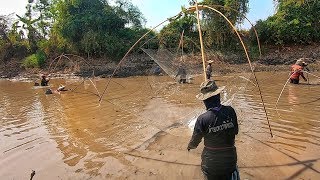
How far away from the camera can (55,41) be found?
83.7ft

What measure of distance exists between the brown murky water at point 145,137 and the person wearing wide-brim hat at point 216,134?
1.41 m

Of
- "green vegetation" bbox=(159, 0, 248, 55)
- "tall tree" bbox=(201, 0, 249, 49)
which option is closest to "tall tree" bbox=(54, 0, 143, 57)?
"green vegetation" bbox=(159, 0, 248, 55)

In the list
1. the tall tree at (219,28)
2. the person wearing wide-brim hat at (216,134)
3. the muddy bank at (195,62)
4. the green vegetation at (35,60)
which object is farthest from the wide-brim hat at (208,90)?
the green vegetation at (35,60)

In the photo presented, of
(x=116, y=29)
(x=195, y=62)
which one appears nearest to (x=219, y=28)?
(x=195, y=62)

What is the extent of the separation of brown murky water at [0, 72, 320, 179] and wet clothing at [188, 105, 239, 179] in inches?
55.9

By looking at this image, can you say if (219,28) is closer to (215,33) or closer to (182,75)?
(215,33)

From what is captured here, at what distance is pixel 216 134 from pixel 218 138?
0.05 m

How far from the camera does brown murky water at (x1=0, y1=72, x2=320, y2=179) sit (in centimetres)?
533

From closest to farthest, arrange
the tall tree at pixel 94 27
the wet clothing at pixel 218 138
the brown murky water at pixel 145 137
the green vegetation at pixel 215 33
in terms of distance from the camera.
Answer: the wet clothing at pixel 218 138 < the brown murky water at pixel 145 137 < the green vegetation at pixel 215 33 < the tall tree at pixel 94 27

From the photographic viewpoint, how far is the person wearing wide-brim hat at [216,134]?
3449mm

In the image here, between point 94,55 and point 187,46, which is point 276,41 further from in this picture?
point 94,55

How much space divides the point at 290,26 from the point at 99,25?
1246 cm

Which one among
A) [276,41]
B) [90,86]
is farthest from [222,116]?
[276,41]

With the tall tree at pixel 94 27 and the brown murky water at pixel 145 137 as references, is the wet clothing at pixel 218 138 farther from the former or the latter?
the tall tree at pixel 94 27
